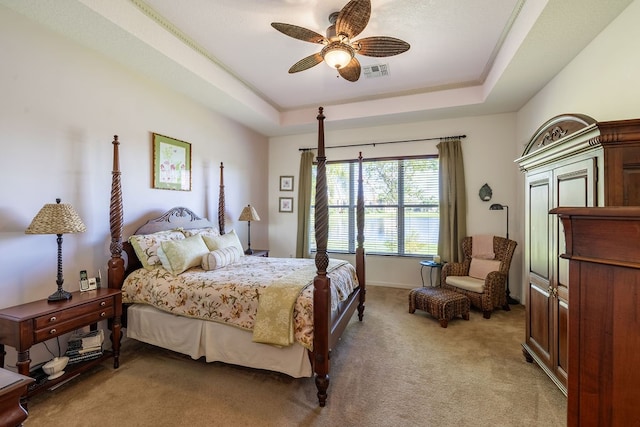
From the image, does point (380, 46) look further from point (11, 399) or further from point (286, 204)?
point (286, 204)

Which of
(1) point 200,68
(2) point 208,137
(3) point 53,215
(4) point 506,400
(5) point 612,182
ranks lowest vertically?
(4) point 506,400

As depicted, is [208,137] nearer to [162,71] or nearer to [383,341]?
[162,71]

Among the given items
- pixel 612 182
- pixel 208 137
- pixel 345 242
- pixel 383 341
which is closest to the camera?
pixel 612 182

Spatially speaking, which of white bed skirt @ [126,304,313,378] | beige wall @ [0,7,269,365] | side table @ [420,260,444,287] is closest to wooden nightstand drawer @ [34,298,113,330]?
white bed skirt @ [126,304,313,378]

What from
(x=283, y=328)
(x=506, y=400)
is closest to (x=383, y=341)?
(x=506, y=400)

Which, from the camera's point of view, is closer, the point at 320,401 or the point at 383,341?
the point at 320,401

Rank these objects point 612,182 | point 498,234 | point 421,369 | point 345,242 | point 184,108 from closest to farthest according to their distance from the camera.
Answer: point 612,182
point 421,369
point 184,108
point 498,234
point 345,242

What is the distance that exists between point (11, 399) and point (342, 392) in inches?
72.8

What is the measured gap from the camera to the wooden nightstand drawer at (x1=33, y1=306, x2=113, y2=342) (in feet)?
6.26

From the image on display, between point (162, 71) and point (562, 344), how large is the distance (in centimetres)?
432

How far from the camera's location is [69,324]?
6.79ft

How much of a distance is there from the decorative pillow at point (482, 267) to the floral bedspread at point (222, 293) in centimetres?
216

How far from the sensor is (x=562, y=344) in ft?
6.45

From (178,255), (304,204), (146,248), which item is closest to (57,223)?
(146,248)
